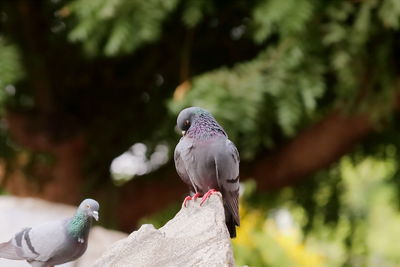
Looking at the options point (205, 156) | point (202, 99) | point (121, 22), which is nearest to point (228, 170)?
point (205, 156)

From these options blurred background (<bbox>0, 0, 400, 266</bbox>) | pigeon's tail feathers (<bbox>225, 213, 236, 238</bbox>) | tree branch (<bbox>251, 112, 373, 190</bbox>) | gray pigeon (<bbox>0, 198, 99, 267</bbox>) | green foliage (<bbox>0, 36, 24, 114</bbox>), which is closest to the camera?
gray pigeon (<bbox>0, 198, 99, 267</bbox>)

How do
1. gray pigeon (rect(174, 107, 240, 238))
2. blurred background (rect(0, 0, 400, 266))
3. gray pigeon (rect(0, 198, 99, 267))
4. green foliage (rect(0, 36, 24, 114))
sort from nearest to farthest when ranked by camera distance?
gray pigeon (rect(0, 198, 99, 267)), gray pigeon (rect(174, 107, 240, 238)), green foliage (rect(0, 36, 24, 114)), blurred background (rect(0, 0, 400, 266))

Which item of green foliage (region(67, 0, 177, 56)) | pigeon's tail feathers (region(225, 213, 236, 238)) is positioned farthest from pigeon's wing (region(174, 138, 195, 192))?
green foliage (region(67, 0, 177, 56))

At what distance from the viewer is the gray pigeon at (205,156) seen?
1.95 metres

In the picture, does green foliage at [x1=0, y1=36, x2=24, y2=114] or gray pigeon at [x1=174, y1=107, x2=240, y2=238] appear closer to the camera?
gray pigeon at [x1=174, y1=107, x2=240, y2=238]

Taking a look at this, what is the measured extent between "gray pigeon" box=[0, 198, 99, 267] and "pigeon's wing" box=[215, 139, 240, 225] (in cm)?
36

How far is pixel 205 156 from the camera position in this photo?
195cm

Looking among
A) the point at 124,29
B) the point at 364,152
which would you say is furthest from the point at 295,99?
the point at 364,152

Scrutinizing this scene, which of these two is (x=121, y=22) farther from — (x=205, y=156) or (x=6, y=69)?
(x=205, y=156)

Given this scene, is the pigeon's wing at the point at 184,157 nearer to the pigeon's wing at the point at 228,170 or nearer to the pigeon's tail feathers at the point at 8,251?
the pigeon's wing at the point at 228,170

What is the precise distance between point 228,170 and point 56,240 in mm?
497

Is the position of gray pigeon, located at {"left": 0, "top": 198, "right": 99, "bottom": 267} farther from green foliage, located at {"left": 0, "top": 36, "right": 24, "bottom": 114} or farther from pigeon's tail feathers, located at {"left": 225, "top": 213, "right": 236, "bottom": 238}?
green foliage, located at {"left": 0, "top": 36, "right": 24, "bottom": 114}

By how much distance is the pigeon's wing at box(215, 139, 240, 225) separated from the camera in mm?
1959

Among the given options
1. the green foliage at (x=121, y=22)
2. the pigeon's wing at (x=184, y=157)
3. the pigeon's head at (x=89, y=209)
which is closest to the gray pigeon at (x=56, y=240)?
the pigeon's head at (x=89, y=209)
